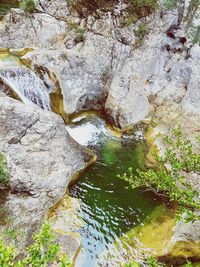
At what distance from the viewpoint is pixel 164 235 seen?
16203 mm

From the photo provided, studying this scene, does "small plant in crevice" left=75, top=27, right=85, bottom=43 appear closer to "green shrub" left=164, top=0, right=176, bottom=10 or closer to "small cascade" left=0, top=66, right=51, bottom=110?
"small cascade" left=0, top=66, right=51, bottom=110

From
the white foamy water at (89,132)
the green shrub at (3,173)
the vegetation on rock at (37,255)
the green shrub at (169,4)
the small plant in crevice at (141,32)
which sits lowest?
the white foamy water at (89,132)

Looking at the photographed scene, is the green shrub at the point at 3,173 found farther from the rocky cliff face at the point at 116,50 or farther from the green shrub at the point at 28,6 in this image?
the green shrub at the point at 28,6

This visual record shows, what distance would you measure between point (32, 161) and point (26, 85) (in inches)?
266

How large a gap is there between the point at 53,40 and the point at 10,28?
10.9ft

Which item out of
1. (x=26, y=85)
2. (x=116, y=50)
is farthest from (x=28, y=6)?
(x=116, y=50)

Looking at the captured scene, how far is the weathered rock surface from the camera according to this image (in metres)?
14.9

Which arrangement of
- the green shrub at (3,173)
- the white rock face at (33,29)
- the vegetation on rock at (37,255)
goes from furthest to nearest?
the white rock face at (33,29)
the green shrub at (3,173)
the vegetation on rock at (37,255)

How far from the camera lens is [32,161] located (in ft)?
54.0

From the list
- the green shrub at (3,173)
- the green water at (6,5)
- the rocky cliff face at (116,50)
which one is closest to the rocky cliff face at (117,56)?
the rocky cliff face at (116,50)

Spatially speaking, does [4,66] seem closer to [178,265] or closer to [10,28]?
[10,28]

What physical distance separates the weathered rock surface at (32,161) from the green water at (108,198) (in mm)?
1314

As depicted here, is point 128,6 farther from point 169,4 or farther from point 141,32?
point 169,4

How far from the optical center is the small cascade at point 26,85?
20.5 metres
